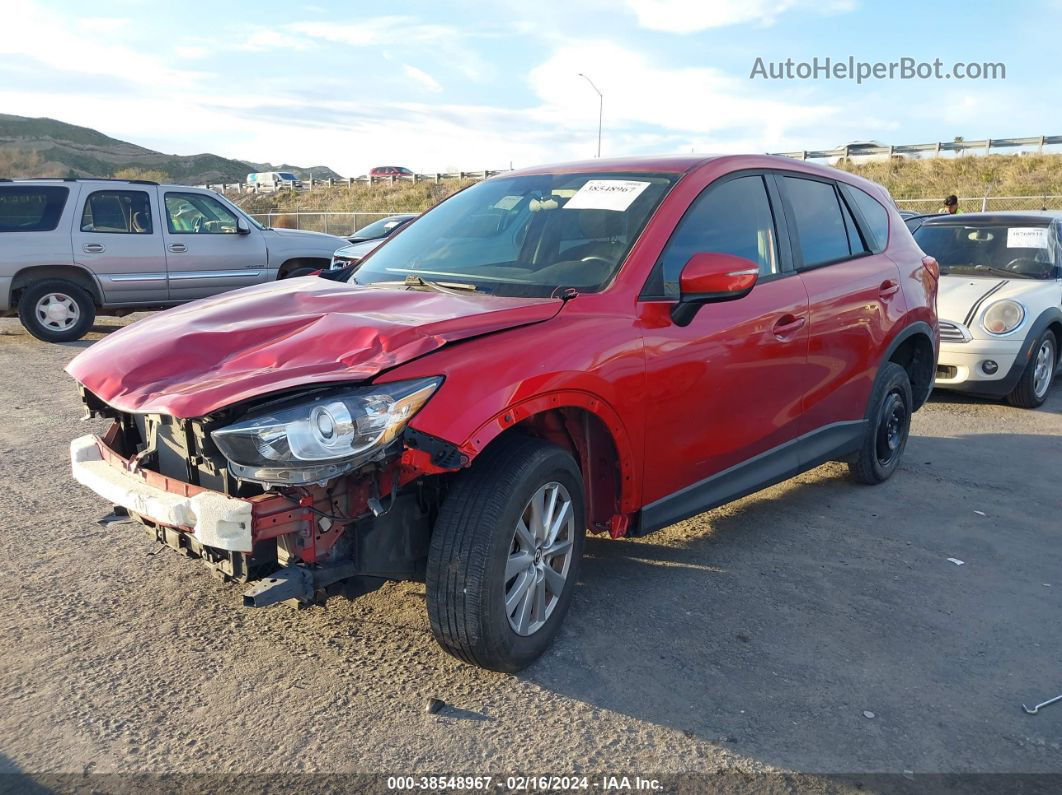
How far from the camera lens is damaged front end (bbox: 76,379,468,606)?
8.73ft

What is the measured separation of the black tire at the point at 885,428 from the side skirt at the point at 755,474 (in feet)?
Answer: 0.48

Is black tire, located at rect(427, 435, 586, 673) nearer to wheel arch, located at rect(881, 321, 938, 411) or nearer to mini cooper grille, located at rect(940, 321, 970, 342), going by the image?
wheel arch, located at rect(881, 321, 938, 411)

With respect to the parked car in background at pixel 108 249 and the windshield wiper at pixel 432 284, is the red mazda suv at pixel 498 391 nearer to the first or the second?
the windshield wiper at pixel 432 284

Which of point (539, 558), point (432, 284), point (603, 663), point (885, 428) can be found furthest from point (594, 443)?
point (885, 428)

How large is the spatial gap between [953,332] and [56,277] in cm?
948

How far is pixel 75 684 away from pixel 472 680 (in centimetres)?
133

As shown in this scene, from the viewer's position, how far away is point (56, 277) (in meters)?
10.3

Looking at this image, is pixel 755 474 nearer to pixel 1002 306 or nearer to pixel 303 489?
pixel 303 489

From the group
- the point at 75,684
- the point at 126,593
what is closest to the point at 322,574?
the point at 75,684

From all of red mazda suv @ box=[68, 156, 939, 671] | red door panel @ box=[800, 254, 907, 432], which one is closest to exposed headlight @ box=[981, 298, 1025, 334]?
red door panel @ box=[800, 254, 907, 432]

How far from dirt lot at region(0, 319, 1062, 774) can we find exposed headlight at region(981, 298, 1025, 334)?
10.9 feet

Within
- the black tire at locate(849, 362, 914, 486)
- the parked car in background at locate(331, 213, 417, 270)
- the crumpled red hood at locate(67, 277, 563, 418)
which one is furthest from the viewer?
the parked car in background at locate(331, 213, 417, 270)

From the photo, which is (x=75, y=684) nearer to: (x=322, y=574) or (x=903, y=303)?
(x=322, y=574)

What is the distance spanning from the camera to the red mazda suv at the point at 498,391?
8.99 feet
